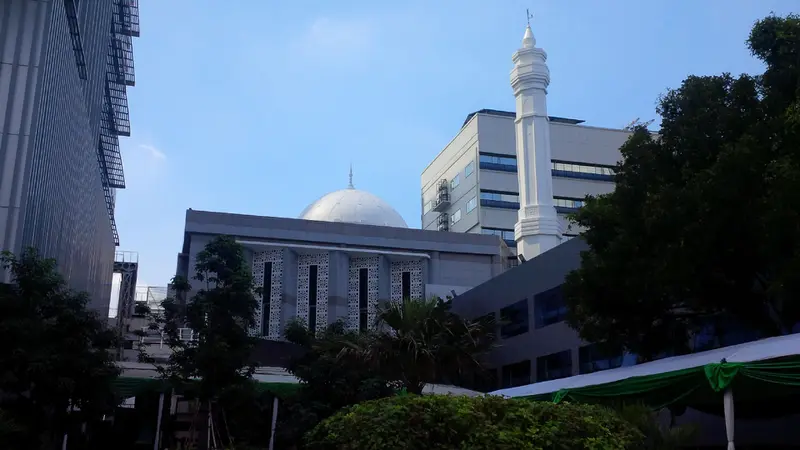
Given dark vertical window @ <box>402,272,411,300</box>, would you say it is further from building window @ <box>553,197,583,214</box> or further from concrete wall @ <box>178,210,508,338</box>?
building window @ <box>553,197,583,214</box>

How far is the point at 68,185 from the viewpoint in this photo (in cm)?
3034

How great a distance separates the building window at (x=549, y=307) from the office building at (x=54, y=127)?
16914 mm

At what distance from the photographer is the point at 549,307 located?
27.9m

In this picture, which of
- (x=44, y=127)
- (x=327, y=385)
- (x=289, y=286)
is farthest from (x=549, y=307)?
(x=44, y=127)

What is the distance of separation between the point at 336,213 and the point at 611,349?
105ft

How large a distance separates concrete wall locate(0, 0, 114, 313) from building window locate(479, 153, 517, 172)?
32.7 metres

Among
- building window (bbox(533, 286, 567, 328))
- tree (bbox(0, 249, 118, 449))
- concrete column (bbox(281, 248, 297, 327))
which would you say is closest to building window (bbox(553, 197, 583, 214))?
concrete column (bbox(281, 248, 297, 327))

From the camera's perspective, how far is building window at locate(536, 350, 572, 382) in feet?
87.7

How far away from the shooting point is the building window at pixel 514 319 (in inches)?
1161

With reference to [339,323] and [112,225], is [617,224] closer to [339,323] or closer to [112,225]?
[339,323]

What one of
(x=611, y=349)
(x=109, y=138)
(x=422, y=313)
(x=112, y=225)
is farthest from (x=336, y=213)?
(x=611, y=349)

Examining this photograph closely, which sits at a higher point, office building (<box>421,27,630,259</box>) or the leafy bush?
office building (<box>421,27,630,259</box>)

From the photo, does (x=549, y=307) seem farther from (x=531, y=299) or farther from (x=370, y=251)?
(x=370, y=251)

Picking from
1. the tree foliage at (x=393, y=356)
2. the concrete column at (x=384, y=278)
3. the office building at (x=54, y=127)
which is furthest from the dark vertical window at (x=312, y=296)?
the tree foliage at (x=393, y=356)
